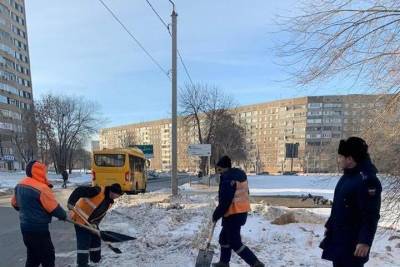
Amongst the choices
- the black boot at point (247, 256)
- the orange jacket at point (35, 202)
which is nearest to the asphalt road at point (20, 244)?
the orange jacket at point (35, 202)

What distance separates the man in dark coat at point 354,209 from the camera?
3805 mm

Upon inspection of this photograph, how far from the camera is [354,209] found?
399cm

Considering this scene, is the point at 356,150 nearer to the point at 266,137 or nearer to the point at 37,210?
the point at 37,210

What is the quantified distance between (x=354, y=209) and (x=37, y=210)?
3.76 meters

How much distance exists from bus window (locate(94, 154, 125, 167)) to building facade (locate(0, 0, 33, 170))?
60.3m

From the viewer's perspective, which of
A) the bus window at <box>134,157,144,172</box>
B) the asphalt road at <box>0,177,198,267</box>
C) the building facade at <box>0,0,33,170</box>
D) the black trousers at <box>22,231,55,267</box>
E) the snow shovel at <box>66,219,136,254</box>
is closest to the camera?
the black trousers at <box>22,231,55,267</box>

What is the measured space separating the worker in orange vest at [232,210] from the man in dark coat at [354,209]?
218cm

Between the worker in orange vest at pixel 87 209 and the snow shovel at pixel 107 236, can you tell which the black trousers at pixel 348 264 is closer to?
the worker in orange vest at pixel 87 209

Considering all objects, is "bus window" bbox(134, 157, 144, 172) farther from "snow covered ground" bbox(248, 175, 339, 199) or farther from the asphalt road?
the asphalt road

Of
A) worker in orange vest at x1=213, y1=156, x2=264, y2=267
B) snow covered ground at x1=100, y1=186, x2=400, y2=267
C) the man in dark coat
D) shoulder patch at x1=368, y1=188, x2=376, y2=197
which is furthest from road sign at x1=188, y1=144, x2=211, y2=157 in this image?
shoulder patch at x1=368, y1=188, x2=376, y2=197

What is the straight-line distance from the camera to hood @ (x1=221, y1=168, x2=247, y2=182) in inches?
249

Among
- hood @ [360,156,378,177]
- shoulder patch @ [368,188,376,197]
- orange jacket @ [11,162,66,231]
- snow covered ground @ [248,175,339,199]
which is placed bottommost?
snow covered ground @ [248,175,339,199]

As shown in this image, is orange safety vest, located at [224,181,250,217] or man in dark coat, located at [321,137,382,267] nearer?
man in dark coat, located at [321,137,382,267]

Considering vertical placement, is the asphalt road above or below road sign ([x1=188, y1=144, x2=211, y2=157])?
below
